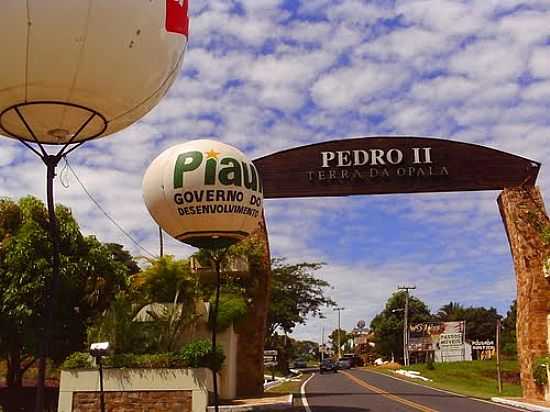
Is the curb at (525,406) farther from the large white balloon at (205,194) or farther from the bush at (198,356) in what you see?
the large white balloon at (205,194)

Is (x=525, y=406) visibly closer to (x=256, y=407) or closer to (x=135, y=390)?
(x=256, y=407)

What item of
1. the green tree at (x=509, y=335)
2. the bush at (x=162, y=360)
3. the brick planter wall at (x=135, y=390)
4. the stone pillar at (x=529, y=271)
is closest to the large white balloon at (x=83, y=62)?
the brick planter wall at (x=135, y=390)

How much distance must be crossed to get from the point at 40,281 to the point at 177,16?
15.9m

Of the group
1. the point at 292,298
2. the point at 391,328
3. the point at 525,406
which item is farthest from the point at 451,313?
the point at 525,406

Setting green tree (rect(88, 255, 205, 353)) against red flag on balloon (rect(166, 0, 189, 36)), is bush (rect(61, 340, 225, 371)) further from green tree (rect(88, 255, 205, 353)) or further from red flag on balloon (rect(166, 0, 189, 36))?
red flag on balloon (rect(166, 0, 189, 36))

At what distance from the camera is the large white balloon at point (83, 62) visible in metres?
6.21

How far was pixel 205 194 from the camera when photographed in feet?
40.8

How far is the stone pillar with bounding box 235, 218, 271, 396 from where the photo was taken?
2298cm

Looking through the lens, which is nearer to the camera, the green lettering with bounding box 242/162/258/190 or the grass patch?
the green lettering with bounding box 242/162/258/190

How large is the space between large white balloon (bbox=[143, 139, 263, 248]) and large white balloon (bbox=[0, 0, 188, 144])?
5.01 m

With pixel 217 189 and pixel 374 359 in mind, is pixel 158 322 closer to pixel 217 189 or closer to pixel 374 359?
pixel 217 189

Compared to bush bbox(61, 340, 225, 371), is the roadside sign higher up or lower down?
higher up

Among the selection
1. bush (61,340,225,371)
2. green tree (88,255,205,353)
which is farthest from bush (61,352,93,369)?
green tree (88,255,205,353)

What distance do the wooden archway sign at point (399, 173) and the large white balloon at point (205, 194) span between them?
34.5ft
